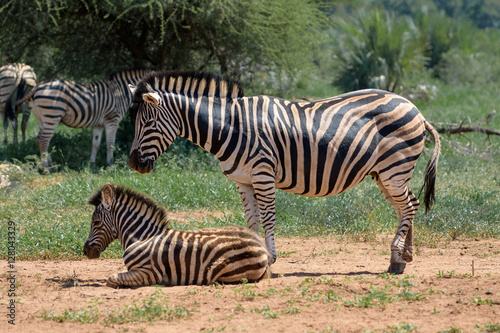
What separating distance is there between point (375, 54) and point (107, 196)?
1507 centimetres

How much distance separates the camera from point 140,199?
19.1ft

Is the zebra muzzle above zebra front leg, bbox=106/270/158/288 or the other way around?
above

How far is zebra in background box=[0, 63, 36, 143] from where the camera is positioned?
13109 mm

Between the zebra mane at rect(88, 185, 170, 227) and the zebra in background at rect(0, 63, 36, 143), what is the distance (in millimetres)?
8042

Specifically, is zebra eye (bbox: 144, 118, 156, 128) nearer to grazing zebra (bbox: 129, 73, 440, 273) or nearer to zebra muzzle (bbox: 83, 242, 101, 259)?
grazing zebra (bbox: 129, 73, 440, 273)

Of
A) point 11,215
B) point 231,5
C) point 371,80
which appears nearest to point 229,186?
point 11,215

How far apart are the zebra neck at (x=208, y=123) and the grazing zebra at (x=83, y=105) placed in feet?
18.8

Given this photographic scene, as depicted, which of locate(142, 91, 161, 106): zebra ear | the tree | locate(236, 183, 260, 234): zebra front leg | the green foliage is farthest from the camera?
the green foliage

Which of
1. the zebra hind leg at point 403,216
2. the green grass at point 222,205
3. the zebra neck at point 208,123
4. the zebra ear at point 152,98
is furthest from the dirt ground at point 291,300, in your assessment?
the zebra ear at point 152,98

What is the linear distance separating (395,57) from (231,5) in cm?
860

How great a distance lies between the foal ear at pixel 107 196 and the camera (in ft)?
19.0

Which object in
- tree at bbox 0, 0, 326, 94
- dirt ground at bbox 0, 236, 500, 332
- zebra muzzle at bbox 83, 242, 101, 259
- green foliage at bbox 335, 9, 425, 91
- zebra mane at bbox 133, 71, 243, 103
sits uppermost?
green foliage at bbox 335, 9, 425, 91

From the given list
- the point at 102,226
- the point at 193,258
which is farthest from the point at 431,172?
the point at 102,226

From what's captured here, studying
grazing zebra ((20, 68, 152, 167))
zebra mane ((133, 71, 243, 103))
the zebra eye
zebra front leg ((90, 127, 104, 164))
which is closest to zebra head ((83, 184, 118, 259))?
the zebra eye
